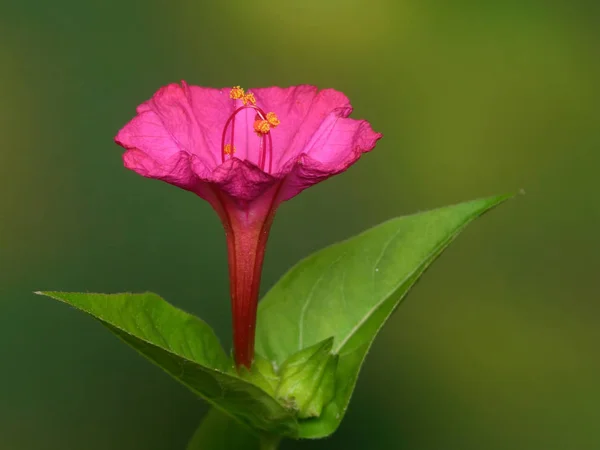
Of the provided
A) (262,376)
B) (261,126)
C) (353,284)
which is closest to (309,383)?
(262,376)

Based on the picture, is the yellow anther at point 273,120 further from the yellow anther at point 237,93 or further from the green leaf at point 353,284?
the green leaf at point 353,284

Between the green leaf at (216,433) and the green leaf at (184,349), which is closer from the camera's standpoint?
the green leaf at (184,349)

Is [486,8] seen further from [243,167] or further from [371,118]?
[243,167]

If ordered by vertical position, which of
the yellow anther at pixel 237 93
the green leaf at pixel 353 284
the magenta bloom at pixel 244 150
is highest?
the yellow anther at pixel 237 93

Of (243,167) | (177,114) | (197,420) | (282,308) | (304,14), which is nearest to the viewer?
(243,167)

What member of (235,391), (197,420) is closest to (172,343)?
(235,391)

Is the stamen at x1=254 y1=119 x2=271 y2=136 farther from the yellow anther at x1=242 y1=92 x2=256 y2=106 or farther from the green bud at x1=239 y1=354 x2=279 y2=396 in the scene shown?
the green bud at x1=239 y1=354 x2=279 y2=396

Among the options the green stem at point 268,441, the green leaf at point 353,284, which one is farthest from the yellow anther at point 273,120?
the green stem at point 268,441

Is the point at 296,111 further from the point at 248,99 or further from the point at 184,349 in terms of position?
the point at 184,349
